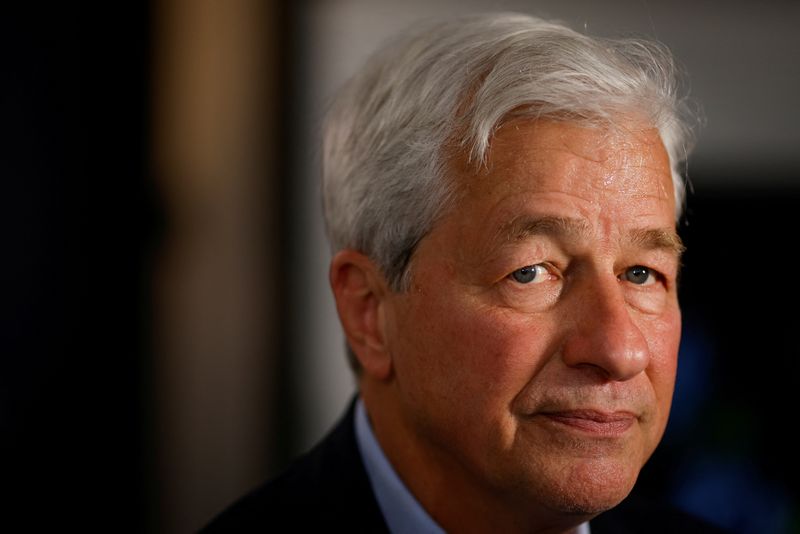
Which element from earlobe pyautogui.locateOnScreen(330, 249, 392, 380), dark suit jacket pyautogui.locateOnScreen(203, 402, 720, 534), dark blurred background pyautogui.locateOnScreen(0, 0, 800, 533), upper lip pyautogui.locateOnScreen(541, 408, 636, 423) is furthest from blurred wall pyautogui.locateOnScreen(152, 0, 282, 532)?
upper lip pyautogui.locateOnScreen(541, 408, 636, 423)

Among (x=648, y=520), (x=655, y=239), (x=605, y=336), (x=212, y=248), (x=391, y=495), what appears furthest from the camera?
(x=212, y=248)

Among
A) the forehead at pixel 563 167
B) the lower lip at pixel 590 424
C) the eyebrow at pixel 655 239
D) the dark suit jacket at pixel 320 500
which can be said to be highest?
the forehead at pixel 563 167

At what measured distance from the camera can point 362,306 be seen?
161 cm

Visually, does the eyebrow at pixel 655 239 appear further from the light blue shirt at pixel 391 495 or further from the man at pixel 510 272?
the light blue shirt at pixel 391 495

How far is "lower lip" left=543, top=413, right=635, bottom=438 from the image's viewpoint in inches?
53.7

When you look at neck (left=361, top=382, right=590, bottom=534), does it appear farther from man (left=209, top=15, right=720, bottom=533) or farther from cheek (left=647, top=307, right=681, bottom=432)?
cheek (left=647, top=307, right=681, bottom=432)

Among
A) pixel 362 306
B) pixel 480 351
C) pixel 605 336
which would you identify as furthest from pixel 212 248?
pixel 605 336

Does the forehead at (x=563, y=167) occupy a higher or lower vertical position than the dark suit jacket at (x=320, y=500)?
higher

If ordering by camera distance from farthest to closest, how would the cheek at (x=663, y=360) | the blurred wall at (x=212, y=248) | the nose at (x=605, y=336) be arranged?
1. the blurred wall at (x=212, y=248)
2. the cheek at (x=663, y=360)
3. the nose at (x=605, y=336)

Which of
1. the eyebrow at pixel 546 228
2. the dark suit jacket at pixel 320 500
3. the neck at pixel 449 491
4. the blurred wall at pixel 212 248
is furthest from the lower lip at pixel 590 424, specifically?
the blurred wall at pixel 212 248

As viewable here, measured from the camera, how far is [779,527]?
12.3 feet

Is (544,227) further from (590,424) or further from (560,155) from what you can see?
(590,424)

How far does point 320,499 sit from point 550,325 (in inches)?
20.8

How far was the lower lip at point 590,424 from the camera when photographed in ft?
4.48
